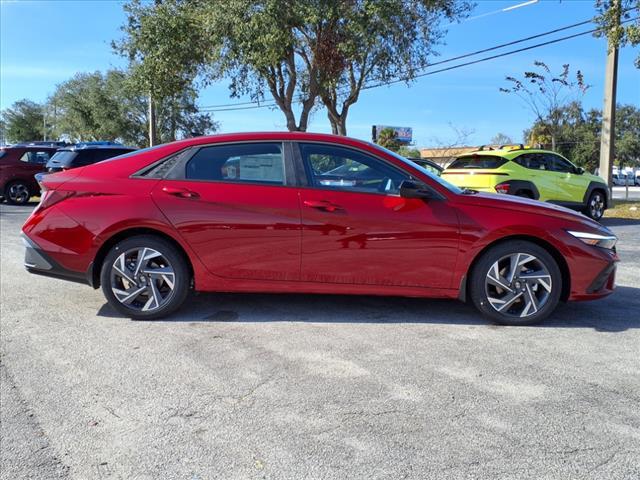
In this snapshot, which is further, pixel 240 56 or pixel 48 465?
pixel 240 56

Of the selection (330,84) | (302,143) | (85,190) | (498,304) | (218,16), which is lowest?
(498,304)

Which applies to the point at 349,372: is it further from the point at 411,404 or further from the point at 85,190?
the point at 85,190

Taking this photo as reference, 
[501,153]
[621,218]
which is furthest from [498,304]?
[621,218]

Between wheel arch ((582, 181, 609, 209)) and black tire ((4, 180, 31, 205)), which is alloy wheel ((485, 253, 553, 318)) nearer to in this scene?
wheel arch ((582, 181, 609, 209))

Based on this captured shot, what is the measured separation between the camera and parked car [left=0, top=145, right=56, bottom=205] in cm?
1661

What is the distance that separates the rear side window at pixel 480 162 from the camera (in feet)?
38.5

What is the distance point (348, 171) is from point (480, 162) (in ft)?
25.8

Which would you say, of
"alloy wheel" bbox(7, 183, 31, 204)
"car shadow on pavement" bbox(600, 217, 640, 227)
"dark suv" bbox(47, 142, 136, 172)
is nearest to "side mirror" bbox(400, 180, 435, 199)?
"car shadow on pavement" bbox(600, 217, 640, 227)

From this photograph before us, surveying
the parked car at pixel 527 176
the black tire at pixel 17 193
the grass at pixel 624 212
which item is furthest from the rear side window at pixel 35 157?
the grass at pixel 624 212

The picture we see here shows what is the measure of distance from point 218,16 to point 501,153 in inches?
339

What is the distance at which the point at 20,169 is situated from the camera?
16750 mm

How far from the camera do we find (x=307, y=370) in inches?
146

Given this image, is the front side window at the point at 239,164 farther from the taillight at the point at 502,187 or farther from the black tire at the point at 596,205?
the black tire at the point at 596,205

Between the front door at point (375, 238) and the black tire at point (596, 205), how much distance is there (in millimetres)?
10237
